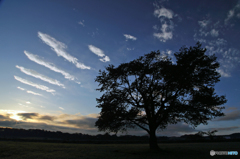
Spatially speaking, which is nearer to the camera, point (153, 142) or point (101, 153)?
point (101, 153)

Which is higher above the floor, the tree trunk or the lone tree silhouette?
the lone tree silhouette

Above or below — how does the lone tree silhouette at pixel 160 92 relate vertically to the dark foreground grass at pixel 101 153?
above

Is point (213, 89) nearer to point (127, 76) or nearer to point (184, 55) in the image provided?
point (184, 55)

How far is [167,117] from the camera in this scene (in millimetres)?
22688

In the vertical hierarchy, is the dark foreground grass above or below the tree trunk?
below

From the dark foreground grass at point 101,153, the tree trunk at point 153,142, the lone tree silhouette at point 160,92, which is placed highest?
the lone tree silhouette at point 160,92

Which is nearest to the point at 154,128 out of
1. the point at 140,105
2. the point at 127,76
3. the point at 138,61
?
the point at 140,105

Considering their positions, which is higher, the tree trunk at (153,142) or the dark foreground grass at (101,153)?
the tree trunk at (153,142)

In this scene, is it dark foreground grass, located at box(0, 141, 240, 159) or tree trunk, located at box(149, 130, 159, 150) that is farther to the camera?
tree trunk, located at box(149, 130, 159, 150)

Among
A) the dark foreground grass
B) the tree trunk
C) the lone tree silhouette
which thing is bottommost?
the dark foreground grass

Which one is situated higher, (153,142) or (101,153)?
(153,142)

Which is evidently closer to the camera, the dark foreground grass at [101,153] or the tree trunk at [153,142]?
the dark foreground grass at [101,153]

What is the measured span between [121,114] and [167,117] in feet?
25.7

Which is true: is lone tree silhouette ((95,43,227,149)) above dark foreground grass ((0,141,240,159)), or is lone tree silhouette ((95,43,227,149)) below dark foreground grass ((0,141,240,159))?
above
